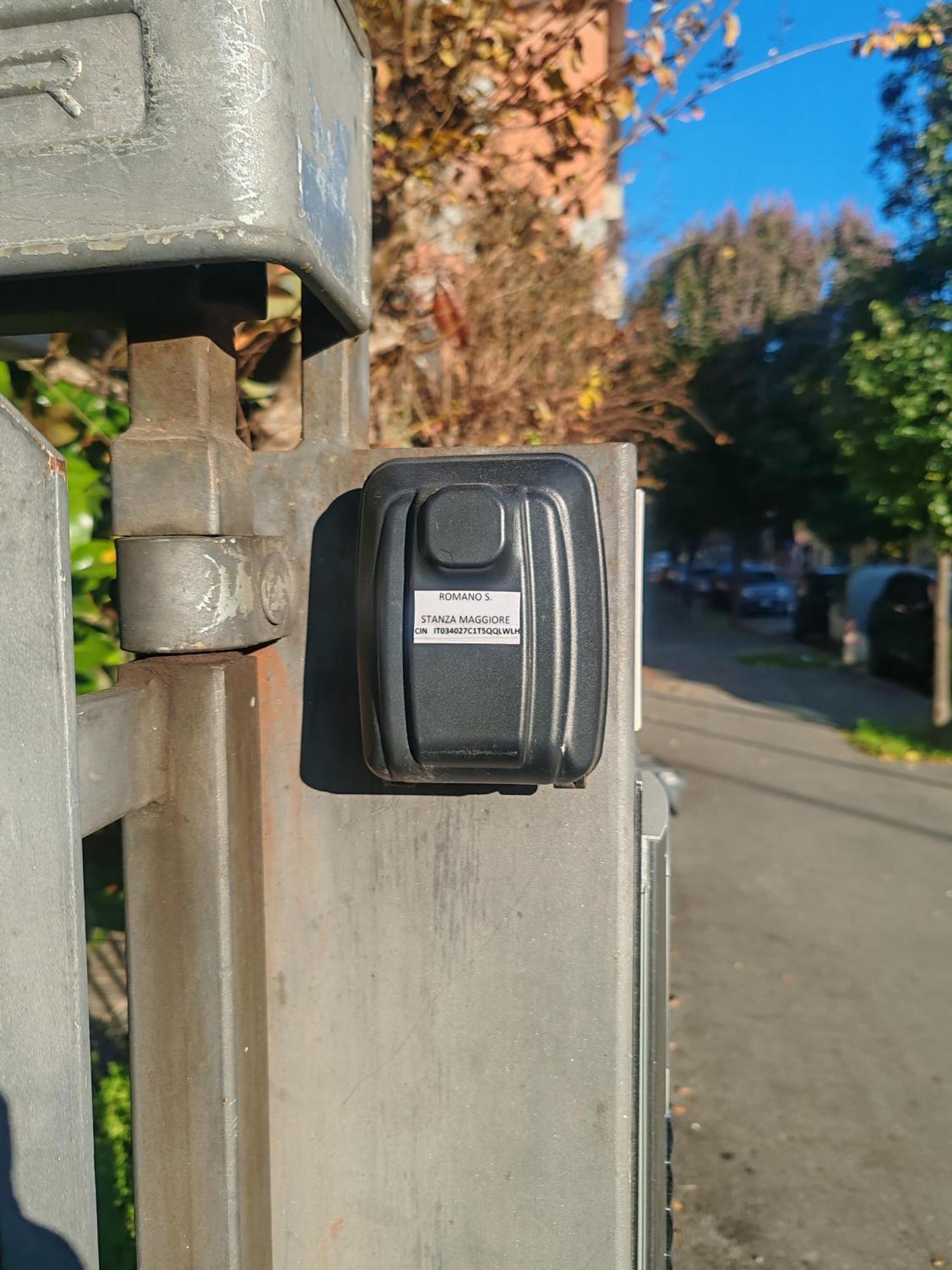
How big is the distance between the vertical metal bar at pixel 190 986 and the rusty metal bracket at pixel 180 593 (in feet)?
0.17

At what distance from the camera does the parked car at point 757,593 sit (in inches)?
1222

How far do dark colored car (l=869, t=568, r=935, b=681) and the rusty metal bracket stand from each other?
14.3 m

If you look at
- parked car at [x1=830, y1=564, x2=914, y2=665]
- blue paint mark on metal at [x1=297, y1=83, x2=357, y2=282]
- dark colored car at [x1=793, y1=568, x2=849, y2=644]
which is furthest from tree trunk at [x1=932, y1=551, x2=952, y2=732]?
blue paint mark on metal at [x1=297, y1=83, x2=357, y2=282]

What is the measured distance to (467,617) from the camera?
141 centimetres

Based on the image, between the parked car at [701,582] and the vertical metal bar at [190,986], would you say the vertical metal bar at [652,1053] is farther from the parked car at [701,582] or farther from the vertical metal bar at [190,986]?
the parked car at [701,582]

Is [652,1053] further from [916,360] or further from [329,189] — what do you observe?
[916,360]

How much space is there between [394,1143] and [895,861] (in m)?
5.74

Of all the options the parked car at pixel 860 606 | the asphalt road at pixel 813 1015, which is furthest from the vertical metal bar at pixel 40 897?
the parked car at pixel 860 606

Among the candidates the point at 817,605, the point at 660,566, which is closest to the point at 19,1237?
the point at 817,605

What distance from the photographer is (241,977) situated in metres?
1.50

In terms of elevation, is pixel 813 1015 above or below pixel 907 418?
below

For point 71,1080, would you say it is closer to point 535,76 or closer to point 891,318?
point 535,76

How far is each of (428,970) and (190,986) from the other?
376 mm

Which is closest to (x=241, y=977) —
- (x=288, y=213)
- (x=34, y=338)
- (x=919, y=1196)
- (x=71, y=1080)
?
(x=71, y=1080)
